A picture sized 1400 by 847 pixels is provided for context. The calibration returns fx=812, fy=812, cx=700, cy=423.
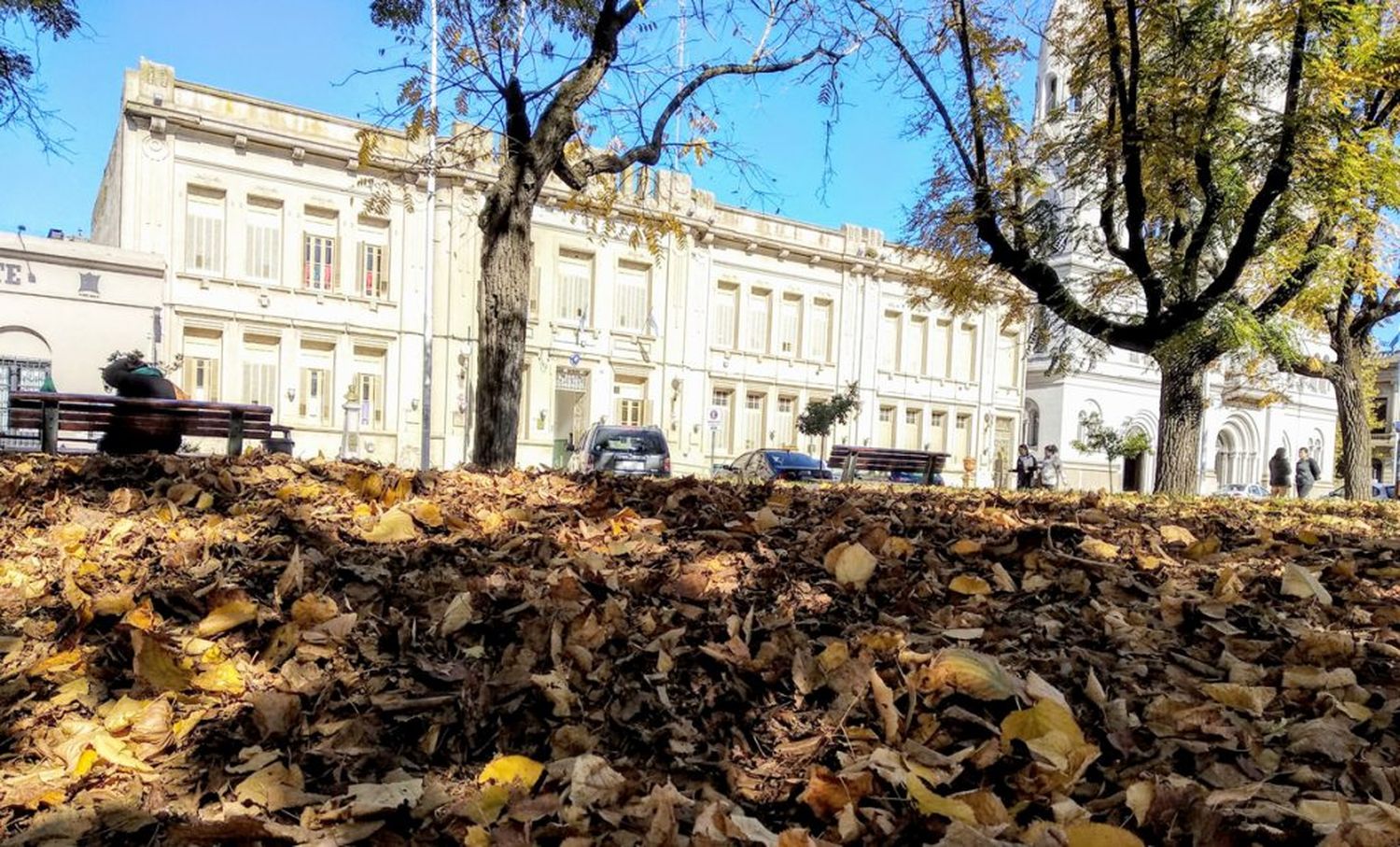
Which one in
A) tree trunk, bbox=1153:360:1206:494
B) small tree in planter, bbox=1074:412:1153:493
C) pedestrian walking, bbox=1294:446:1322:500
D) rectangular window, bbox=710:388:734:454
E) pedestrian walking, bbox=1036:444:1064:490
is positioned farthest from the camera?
rectangular window, bbox=710:388:734:454

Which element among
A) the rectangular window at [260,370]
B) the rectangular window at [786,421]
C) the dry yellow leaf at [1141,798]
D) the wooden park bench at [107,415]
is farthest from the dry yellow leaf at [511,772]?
the rectangular window at [786,421]

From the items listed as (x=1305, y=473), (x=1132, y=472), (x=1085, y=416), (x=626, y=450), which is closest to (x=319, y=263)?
(x=626, y=450)

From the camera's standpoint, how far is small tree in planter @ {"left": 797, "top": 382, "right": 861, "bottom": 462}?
103ft

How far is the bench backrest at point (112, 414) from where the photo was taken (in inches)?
305

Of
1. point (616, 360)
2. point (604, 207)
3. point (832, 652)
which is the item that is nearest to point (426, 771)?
point (832, 652)

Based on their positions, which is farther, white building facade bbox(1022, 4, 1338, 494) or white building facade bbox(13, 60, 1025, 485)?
white building facade bbox(1022, 4, 1338, 494)

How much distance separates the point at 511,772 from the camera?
1688 millimetres

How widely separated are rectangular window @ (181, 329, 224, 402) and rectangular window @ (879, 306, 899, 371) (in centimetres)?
2537

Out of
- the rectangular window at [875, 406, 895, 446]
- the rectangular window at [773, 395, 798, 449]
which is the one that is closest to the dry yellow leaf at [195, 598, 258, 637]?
the rectangular window at [773, 395, 798, 449]

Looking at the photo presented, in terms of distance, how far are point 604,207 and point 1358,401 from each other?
491 inches

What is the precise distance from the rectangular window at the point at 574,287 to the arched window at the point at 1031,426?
2221 cm

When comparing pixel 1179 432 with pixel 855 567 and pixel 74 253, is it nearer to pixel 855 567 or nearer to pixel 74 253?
pixel 855 567

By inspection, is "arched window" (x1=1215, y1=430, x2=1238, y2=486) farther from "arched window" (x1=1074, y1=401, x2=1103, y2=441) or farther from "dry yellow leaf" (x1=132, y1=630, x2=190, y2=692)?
"dry yellow leaf" (x1=132, y1=630, x2=190, y2=692)

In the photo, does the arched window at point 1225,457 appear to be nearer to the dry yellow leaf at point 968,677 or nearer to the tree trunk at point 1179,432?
the tree trunk at point 1179,432
